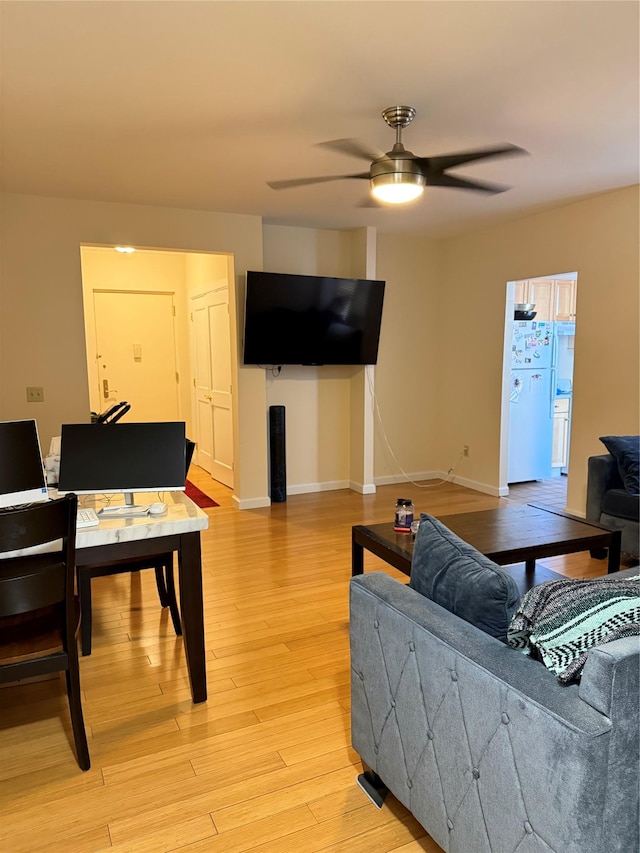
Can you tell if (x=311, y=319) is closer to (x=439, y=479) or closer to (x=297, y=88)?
(x=439, y=479)

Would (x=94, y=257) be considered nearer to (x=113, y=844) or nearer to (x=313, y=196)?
(x=313, y=196)

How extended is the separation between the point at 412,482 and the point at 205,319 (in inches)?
117

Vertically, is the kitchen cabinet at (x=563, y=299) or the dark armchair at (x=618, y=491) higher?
the kitchen cabinet at (x=563, y=299)

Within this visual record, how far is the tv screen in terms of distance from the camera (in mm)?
5098

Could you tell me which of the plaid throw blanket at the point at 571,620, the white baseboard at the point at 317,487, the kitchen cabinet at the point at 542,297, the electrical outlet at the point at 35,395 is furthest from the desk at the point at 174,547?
the kitchen cabinet at the point at 542,297

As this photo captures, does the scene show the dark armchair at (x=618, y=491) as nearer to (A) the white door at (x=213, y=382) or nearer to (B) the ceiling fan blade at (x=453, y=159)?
(B) the ceiling fan blade at (x=453, y=159)

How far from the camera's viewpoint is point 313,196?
433 centimetres

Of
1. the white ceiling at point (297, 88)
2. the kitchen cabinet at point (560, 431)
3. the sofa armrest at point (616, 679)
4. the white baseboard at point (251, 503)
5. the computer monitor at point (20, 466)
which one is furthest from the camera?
the kitchen cabinet at point (560, 431)

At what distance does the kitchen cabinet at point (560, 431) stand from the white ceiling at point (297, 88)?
9.49ft

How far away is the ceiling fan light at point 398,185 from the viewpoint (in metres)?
2.78

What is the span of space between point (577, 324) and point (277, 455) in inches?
114

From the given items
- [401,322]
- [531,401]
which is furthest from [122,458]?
[531,401]

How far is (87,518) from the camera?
2.23 meters

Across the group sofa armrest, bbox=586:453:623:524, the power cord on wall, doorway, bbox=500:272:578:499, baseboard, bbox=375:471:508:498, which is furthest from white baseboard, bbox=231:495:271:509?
sofa armrest, bbox=586:453:623:524
